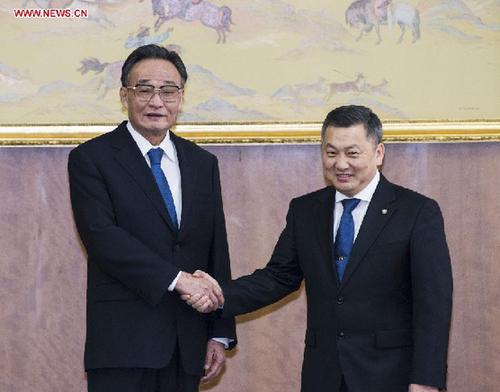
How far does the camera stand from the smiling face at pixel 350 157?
2979mm

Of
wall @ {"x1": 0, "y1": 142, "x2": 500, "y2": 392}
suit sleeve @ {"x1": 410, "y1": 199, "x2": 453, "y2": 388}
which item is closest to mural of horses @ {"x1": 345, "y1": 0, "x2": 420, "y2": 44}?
wall @ {"x1": 0, "y1": 142, "x2": 500, "y2": 392}

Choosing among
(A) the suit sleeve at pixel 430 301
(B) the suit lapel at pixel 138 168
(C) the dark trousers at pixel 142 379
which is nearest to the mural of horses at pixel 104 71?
(B) the suit lapel at pixel 138 168

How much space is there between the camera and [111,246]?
9.92ft

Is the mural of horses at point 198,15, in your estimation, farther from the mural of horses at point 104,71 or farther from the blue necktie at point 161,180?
the blue necktie at point 161,180

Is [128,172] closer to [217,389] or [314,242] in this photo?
[314,242]

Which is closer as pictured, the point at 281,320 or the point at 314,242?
the point at 314,242

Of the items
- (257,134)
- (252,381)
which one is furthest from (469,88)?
(252,381)

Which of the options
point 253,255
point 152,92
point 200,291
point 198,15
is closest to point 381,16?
point 198,15

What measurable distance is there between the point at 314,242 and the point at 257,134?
1.08 metres

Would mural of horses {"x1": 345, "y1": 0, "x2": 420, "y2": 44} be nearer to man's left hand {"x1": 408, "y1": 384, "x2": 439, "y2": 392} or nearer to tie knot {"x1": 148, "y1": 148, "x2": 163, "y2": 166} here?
tie knot {"x1": 148, "y1": 148, "x2": 163, "y2": 166}

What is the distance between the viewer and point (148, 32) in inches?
161

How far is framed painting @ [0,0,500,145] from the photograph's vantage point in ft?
13.3

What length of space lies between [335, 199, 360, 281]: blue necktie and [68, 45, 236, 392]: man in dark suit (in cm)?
46

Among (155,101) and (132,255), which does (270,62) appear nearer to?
(155,101)
